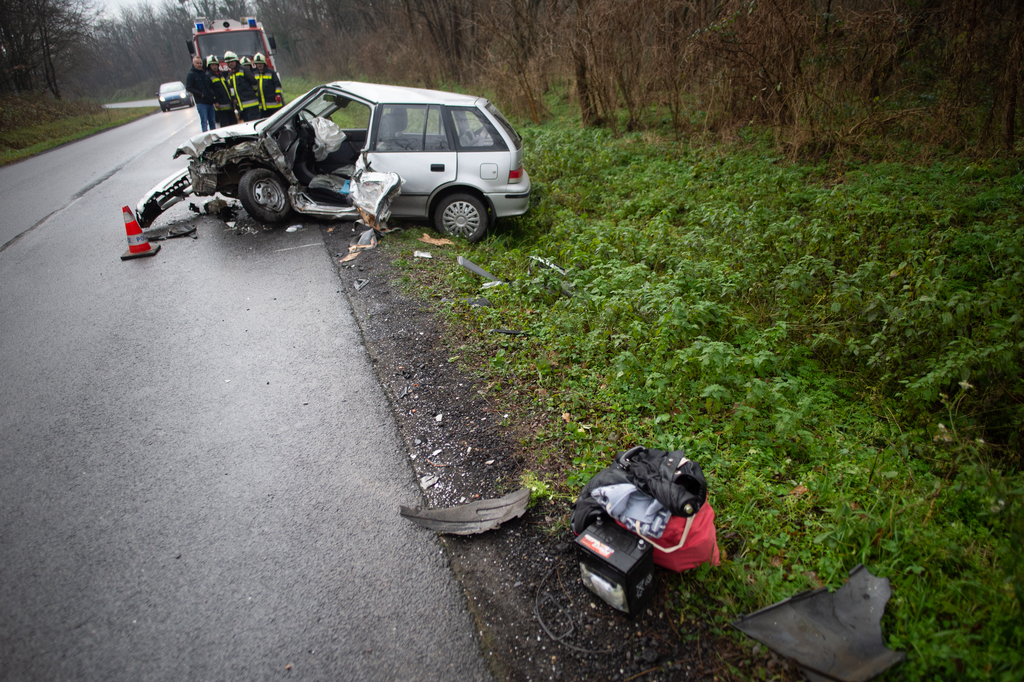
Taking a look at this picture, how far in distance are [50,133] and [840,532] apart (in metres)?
24.8

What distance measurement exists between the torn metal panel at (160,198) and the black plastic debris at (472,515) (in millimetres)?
6875

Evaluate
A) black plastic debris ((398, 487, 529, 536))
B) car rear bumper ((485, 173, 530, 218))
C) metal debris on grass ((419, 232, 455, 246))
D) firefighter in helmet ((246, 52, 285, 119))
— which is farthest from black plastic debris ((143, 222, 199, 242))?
black plastic debris ((398, 487, 529, 536))

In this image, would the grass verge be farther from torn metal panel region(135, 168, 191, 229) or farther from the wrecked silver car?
the wrecked silver car

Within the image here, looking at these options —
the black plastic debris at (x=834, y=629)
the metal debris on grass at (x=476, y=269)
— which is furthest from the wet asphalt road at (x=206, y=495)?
the metal debris on grass at (x=476, y=269)

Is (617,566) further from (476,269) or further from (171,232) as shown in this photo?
(171,232)

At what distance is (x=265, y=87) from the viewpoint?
43.2 feet

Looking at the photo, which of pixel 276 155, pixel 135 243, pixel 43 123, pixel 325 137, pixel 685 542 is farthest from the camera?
pixel 43 123

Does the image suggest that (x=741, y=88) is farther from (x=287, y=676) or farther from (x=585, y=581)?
(x=287, y=676)

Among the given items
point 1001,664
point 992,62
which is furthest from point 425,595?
point 992,62

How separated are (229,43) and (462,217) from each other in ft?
53.6

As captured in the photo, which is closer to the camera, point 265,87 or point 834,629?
point 834,629

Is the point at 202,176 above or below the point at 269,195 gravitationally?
above

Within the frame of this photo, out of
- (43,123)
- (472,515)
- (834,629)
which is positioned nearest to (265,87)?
(43,123)

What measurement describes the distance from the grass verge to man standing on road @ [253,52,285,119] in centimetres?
664
